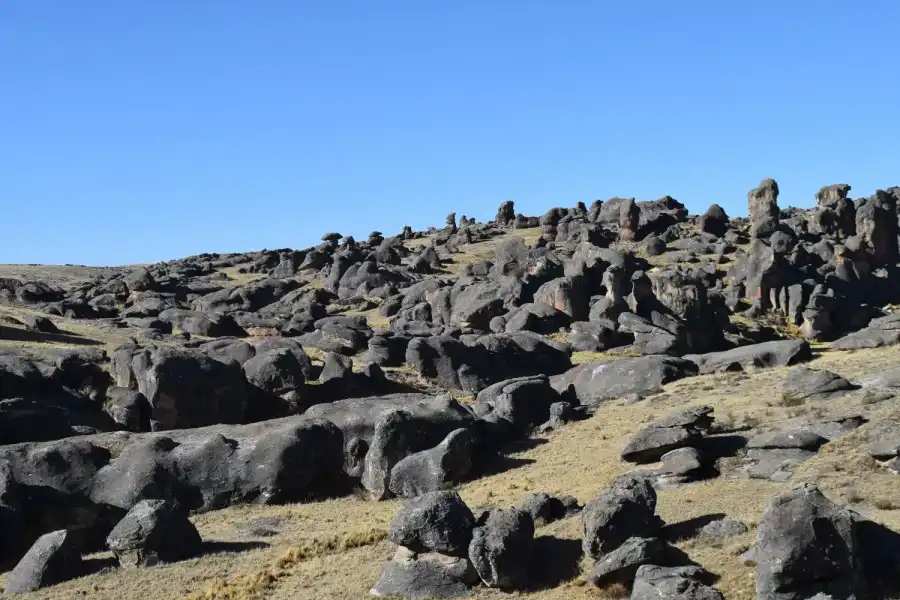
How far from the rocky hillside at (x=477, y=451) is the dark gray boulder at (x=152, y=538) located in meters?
0.07

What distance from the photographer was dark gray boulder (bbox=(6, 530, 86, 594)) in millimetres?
26000

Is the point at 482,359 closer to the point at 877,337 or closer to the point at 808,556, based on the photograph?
the point at 877,337

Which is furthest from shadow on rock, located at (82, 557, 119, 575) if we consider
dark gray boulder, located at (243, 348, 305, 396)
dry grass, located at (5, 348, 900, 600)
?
dark gray boulder, located at (243, 348, 305, 396)

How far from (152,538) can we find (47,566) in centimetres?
282

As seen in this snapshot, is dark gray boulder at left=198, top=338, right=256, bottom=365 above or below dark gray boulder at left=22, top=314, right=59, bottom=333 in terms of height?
below

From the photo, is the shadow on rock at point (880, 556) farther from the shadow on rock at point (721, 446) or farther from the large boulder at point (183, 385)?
the large boulder at point (183, 385)

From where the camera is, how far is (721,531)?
2398 centimetres

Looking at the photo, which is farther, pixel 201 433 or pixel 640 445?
pixel 201 433

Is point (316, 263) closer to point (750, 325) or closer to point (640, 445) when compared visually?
point (750, 325)

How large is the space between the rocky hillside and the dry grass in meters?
0.12

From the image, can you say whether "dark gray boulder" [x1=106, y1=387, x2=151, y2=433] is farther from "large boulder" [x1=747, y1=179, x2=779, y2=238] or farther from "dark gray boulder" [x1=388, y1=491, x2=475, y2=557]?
"large boulder" [x1=747, y1=179, x2=779, y2=238]

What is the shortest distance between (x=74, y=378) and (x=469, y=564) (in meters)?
32.3

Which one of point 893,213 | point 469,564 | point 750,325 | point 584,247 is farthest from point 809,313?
point 469,564

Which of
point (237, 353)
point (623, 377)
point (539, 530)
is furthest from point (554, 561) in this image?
point (237, 353)
